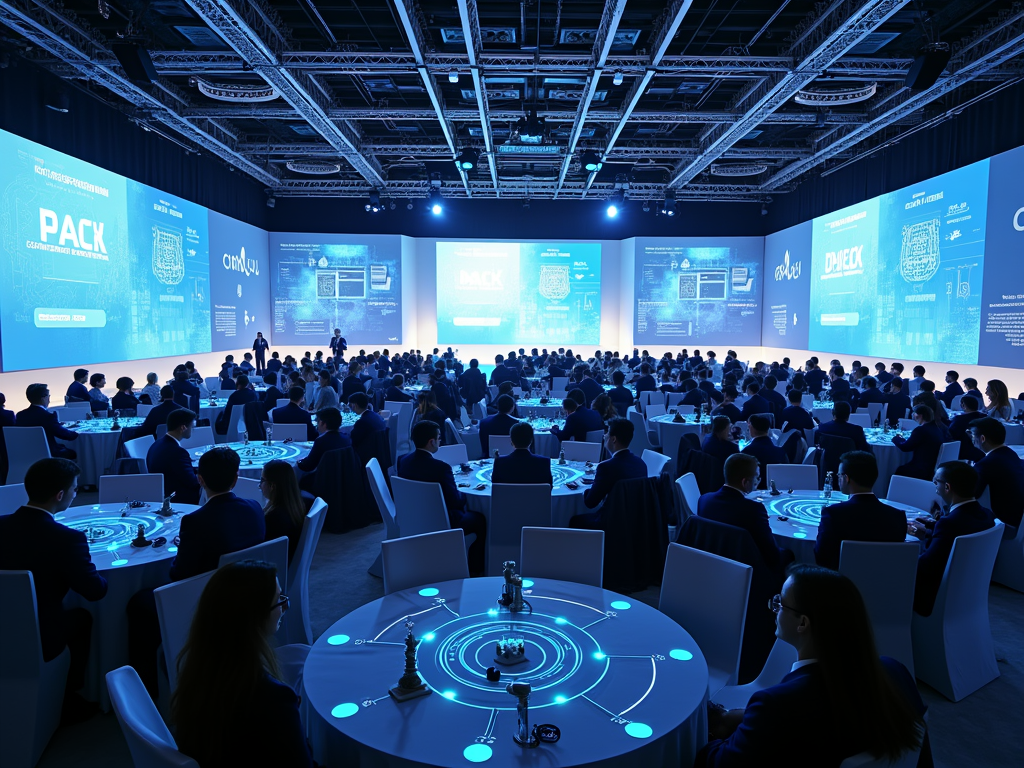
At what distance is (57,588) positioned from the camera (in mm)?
2900

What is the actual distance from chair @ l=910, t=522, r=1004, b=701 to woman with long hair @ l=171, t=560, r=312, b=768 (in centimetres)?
319

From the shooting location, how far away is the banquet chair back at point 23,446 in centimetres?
641

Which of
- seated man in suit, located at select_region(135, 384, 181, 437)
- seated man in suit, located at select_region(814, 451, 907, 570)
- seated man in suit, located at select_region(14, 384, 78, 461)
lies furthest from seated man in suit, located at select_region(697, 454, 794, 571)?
seated man in suit, located at select_region(14, 384, 78, 461)

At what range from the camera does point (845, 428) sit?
6.55 m

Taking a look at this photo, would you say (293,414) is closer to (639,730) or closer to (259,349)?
(639,730)

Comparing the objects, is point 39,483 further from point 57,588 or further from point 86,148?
point 86,148

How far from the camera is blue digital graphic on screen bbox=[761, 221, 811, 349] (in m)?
16.7

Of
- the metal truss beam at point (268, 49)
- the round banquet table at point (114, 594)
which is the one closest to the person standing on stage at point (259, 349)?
the metal truss beam at point (268, 49)

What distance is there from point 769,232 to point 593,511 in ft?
56.5

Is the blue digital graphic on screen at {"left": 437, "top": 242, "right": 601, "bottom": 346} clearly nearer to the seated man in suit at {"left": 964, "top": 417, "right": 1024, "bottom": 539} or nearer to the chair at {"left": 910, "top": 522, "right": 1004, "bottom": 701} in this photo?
the seated man in suit at {"left": 964, "top": 417, "right": 1024, "bottom": 539}

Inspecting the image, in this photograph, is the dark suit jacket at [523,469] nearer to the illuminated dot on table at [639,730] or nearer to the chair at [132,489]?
the chair at [132,489]

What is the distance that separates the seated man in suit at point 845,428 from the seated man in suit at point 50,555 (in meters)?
6.37

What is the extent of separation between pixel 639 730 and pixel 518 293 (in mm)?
18153

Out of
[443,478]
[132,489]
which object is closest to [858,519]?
[443,478]
